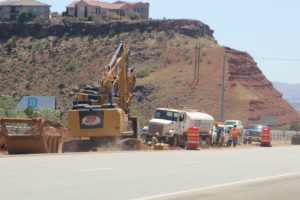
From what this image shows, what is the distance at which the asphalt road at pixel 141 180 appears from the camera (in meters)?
15.8

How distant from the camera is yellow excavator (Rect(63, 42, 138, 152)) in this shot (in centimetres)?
3797

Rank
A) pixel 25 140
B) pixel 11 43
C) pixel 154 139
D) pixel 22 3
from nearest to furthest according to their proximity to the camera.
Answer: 1. pixel 25 140
2. pixel 154 139
3. pixel 11 43
4. pixel 22 3

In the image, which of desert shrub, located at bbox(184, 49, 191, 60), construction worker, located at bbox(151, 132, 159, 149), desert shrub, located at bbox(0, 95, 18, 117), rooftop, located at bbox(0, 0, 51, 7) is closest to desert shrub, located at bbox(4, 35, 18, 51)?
rooftop, located at bbox(0, 0, 51, 7)

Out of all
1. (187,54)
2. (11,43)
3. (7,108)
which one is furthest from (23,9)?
(7,108)

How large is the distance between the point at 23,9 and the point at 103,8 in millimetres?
14818

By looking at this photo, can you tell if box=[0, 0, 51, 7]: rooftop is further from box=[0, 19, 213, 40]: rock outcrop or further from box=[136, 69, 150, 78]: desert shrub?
box=[136, 69, 150, 78]: desert shrub

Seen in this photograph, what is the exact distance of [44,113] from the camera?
6612cm

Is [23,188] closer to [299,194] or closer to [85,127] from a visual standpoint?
[299,194]

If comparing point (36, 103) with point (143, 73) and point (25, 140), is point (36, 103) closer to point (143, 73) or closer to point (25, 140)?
point (143, 73)

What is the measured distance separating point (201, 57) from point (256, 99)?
46.1ft

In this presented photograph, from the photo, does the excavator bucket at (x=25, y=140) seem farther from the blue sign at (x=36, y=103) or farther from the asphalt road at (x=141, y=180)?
the blue sign at (x=36, y=103)

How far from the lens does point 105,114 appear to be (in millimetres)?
37938

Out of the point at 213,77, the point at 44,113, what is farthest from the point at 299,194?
the point at 213,77

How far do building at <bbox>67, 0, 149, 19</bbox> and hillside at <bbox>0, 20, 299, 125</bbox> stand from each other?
14063 mm
